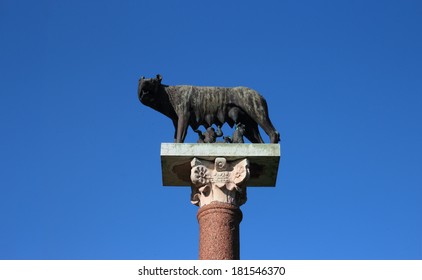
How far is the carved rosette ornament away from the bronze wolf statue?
1049 millimetres

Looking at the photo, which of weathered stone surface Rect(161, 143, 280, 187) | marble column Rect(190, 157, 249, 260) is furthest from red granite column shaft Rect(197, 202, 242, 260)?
weathered stone surface Rect(161, 143, 280, 187)

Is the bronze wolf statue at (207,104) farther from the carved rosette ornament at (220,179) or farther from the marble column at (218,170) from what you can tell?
the carved rosette ornament at (220,179)

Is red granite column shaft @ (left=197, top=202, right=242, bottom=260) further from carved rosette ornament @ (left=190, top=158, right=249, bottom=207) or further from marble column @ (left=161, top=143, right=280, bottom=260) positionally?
carved rosette ornament @ (left=190, top=158, right=249, bottom=207)

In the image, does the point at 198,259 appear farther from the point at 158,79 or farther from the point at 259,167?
the point at 158,79

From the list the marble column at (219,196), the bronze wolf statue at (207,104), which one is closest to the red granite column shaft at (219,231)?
the marble column at (219,196)

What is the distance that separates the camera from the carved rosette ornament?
49.7ft

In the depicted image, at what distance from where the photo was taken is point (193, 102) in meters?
16.2

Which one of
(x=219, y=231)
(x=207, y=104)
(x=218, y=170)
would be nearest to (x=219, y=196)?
(x=218, y=170)

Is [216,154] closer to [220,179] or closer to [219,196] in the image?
[220,179]

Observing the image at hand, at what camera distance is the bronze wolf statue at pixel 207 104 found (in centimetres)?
1616

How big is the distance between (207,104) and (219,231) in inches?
99.8
